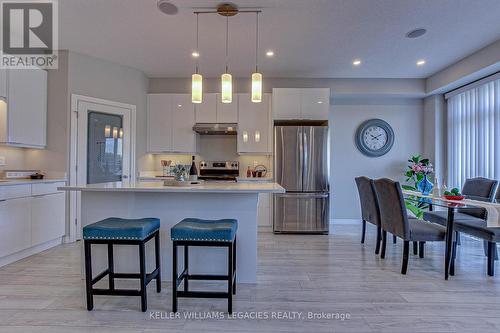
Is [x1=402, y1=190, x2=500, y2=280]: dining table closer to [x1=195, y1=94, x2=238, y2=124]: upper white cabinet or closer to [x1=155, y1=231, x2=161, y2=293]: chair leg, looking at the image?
[x1=155, y1=231, x2=161, y2=293]: chair leg

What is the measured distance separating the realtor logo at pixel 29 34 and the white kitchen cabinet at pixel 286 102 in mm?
3123

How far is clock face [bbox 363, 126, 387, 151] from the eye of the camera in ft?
16.8

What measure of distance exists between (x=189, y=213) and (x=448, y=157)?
15.4 feet

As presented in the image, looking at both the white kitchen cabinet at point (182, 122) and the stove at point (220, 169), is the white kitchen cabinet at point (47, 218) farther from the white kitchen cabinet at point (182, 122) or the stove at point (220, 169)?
the stove at point (220, 169)

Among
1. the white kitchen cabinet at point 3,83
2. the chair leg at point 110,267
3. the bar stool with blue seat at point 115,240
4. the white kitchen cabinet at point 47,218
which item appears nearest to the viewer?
the bar stool with blue seat at point 115,240

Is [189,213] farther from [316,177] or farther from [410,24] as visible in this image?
[410,24]

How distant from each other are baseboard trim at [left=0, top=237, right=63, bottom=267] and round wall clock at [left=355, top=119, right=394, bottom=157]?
5.12 metres

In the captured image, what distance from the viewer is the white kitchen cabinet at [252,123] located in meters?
4.77

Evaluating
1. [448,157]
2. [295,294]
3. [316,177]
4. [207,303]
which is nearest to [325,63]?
[316,177]

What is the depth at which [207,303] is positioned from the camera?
7.06ft

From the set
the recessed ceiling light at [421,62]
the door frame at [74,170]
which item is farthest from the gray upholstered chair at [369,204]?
the door frame at [74,170]

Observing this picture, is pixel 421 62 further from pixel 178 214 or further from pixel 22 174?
pixel 22 174

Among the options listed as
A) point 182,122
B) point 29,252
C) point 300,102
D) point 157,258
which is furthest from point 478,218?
point 29,252

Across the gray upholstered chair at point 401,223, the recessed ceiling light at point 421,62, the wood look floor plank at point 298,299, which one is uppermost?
Answer: the recessed ceiling light at point 421,62
